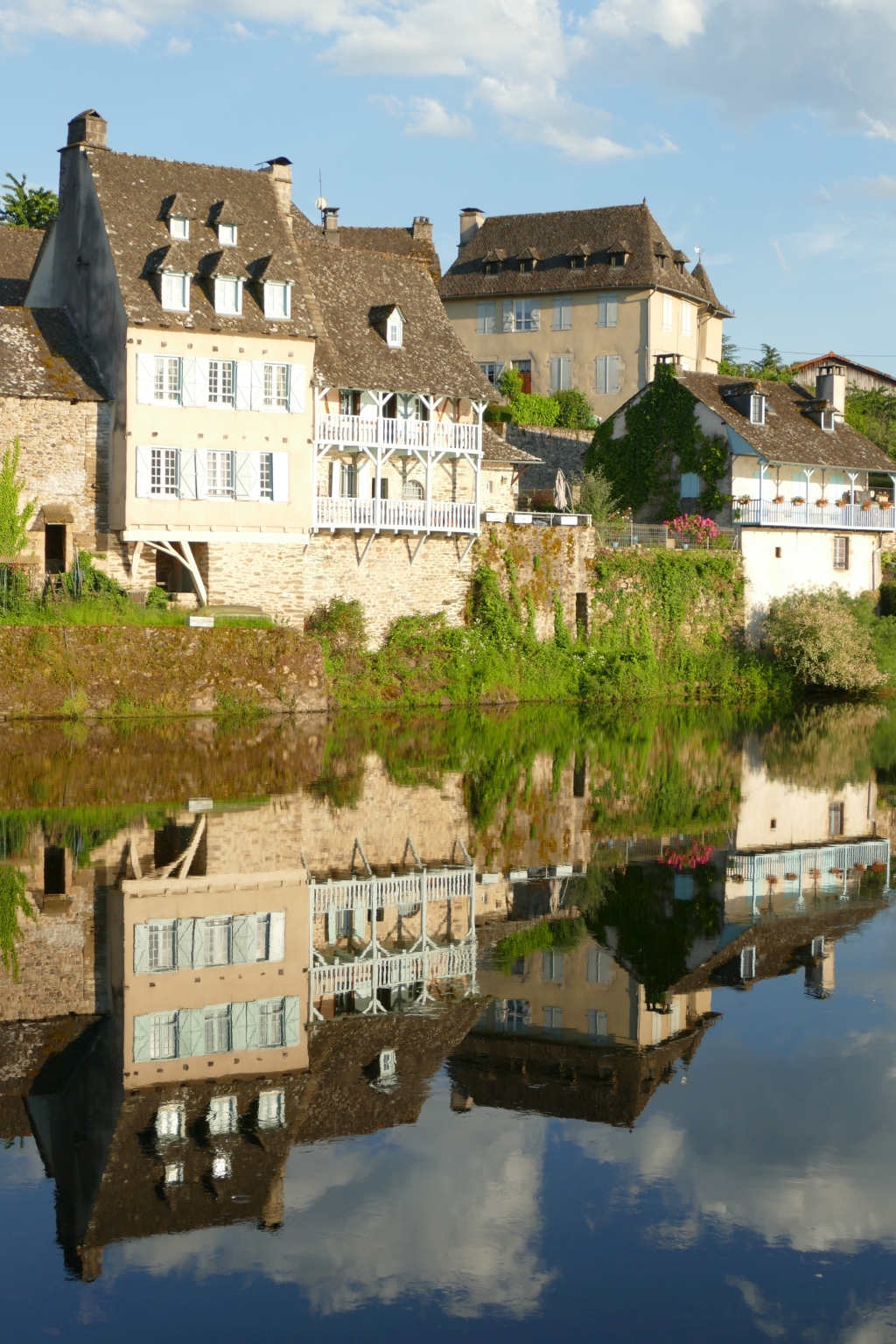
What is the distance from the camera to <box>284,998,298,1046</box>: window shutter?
11750 mm

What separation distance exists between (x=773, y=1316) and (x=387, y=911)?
8254 mm

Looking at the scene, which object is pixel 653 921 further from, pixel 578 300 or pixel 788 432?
pixel 578 300

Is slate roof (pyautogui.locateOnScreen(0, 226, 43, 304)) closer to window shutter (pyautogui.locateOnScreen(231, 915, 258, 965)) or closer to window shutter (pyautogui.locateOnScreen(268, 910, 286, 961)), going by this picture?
window shutter (pyautogui.locateOnScreen(268, 910, 286, 961))

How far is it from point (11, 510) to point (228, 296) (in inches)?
299

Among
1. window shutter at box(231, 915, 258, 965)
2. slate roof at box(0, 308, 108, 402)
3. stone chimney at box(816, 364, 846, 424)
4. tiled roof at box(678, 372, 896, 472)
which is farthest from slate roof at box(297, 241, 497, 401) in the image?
window shutter at box(231, 915, 258, 965)

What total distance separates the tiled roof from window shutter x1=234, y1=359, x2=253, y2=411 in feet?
63.0

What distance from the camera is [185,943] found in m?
14.0

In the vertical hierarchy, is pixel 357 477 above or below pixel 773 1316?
above

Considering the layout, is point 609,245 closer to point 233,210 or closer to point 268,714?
point 233,210

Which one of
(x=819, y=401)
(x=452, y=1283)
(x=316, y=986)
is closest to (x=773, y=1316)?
(x=452, y=1283)

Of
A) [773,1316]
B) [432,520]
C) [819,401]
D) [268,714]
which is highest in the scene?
[819,401]

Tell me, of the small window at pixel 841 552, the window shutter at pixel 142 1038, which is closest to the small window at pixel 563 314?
the small window at pixel 841 552

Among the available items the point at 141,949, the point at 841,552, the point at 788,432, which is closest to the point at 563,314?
the point at 788,432

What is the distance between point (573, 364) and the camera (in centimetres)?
6500
